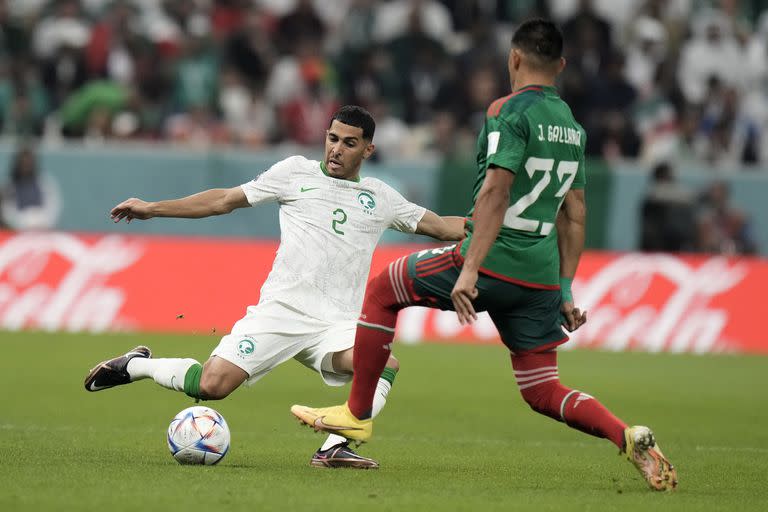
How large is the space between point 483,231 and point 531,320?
69 cm

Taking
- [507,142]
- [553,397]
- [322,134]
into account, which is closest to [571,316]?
[553,397]

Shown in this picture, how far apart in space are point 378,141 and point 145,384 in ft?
25.2

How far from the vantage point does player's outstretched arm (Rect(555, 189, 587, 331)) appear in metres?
7.45

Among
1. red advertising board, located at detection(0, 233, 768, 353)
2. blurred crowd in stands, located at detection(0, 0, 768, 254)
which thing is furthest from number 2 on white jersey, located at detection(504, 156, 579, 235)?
blurred crowd in stands, located at detection(0, 0, 768, 254)

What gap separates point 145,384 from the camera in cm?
1363

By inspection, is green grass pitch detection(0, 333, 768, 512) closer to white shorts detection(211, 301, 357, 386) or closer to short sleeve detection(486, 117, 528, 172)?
white shorts detection(211, 301, 357, 386)

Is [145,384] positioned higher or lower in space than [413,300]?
lower

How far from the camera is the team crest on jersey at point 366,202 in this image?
8.40 metres

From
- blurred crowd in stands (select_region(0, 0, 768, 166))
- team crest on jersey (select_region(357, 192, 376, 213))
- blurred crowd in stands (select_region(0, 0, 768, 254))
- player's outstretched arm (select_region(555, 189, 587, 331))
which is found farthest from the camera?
blurred crowd in stands (select_region(0, 0, 768, 166))

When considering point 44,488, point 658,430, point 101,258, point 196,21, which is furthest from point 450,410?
point 196,21

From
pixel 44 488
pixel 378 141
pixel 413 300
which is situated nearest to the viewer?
pixel 44 488

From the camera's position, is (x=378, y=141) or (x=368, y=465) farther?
(x=378, y=141)

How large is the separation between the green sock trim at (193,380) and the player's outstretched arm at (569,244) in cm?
222

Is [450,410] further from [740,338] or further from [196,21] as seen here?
[196,21]
